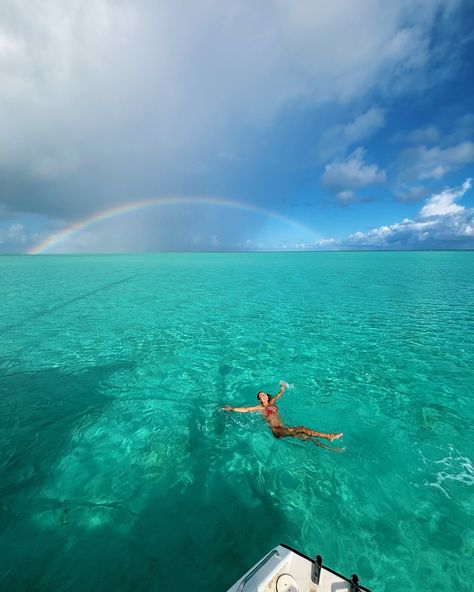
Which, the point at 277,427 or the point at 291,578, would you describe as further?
the point at 277,427

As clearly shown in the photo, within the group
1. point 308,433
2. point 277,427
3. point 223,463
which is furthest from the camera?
point 277,427

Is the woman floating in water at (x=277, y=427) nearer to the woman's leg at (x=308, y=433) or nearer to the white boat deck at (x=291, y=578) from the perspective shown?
the woman's leg at (x=308, y=433)

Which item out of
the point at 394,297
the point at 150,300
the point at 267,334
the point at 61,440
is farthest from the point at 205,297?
the point at 61,440

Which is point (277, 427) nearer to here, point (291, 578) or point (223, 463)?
point (223, 463)

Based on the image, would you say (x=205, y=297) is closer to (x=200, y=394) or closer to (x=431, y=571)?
(x=200, y=394)

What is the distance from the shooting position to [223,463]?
10070 millimetres

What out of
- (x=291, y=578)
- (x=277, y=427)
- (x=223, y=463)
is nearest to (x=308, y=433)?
(x=277, y=427)

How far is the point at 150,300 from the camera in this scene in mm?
39031

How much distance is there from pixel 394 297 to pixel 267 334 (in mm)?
24268

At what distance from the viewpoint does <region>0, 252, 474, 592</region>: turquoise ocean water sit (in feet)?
23.3

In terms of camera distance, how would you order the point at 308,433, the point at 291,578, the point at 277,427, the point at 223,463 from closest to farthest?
the point at 291,578, the point at 223,463, the point at 308,433, the point at 277,427

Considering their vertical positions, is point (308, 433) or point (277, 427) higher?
point (308, 433)

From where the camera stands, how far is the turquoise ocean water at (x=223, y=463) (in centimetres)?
709

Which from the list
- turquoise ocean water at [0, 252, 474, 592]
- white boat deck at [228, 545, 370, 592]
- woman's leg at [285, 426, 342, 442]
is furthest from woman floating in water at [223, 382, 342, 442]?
white boat deck at [228, 545, 370, 592]
